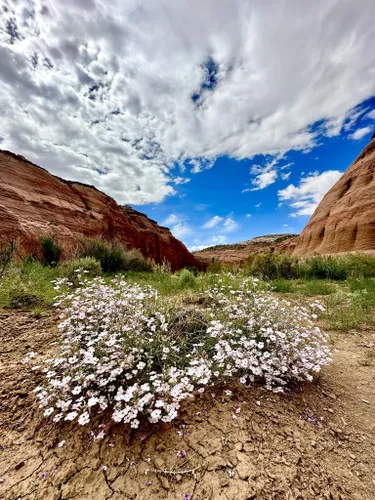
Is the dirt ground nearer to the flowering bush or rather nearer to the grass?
the flowering bush

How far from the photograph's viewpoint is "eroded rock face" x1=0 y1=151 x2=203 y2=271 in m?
11.0

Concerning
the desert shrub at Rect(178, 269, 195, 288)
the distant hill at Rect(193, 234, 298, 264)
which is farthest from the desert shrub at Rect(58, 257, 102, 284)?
the distant hill at Rect(193, 234, 298, 264)

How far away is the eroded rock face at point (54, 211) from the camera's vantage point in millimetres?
10961

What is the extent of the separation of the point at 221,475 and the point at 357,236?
27.3 m

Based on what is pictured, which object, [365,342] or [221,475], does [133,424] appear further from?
[365,342]

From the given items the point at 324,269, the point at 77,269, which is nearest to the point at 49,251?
the point at 77,269

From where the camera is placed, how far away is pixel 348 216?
947 inches

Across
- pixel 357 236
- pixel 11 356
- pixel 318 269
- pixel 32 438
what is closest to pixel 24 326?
pixel 11 356

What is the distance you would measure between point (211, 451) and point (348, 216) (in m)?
28.9

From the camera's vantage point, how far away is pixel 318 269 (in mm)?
9148

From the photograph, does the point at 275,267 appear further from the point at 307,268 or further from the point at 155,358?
the point at 155,358

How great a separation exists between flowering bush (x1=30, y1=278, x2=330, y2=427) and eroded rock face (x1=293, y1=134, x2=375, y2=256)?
24.2 m

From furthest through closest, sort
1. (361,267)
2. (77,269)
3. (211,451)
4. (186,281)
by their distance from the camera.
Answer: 1. (361,267)
2. (186,281)
3. (77,269)
4. (211,451)

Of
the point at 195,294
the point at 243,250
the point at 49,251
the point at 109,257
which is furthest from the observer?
the point at 243,250
